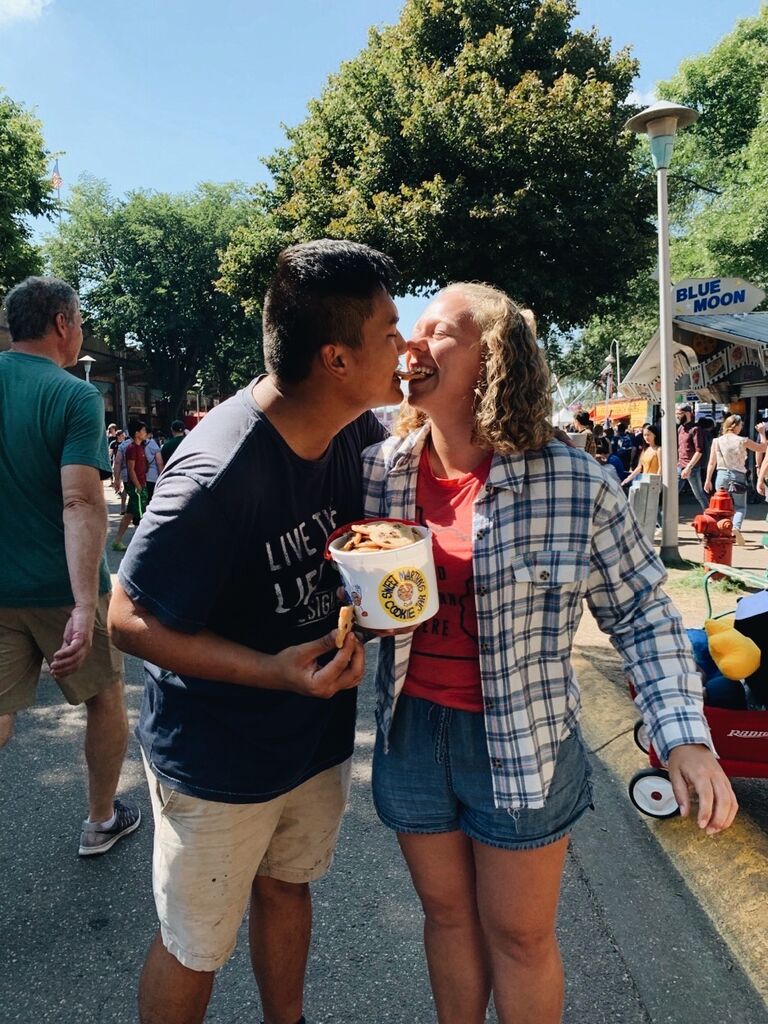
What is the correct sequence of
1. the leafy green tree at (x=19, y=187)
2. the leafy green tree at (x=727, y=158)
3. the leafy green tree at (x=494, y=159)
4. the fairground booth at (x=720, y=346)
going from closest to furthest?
the fairground booth at (x=720, y=346) < the leafy green tree at (x=494, y=159) < the leafy green tree at (x=19, y=187) < the leafy green tree at (x=727, y=158)

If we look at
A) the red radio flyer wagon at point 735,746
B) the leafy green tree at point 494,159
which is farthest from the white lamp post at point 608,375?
the red radio flyer wagon at point 735,746

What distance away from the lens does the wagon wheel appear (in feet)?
10.3

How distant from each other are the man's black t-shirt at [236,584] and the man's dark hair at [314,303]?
155mm

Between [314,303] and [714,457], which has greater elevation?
[314,303]

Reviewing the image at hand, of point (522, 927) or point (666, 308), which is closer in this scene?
point (522, 927)

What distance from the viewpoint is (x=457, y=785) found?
174 cm

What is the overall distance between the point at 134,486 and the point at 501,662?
947 cm

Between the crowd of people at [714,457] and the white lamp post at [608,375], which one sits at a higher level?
the white lamp post at [608,375]

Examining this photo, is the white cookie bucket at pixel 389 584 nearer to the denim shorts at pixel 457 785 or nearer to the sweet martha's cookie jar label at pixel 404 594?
the sweet martha's cookie jar label at pixel 404 594

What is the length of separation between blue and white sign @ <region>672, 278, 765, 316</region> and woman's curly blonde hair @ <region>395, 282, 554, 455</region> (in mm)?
10136

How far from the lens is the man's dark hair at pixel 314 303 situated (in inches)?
61.1

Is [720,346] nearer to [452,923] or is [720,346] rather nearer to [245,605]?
[452,923]

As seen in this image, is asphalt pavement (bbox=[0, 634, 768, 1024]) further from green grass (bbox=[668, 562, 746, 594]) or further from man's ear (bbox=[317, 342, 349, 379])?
green grass (bbox=[668, 562, 746, 594])

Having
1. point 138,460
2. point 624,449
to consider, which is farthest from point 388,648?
point 624,449
